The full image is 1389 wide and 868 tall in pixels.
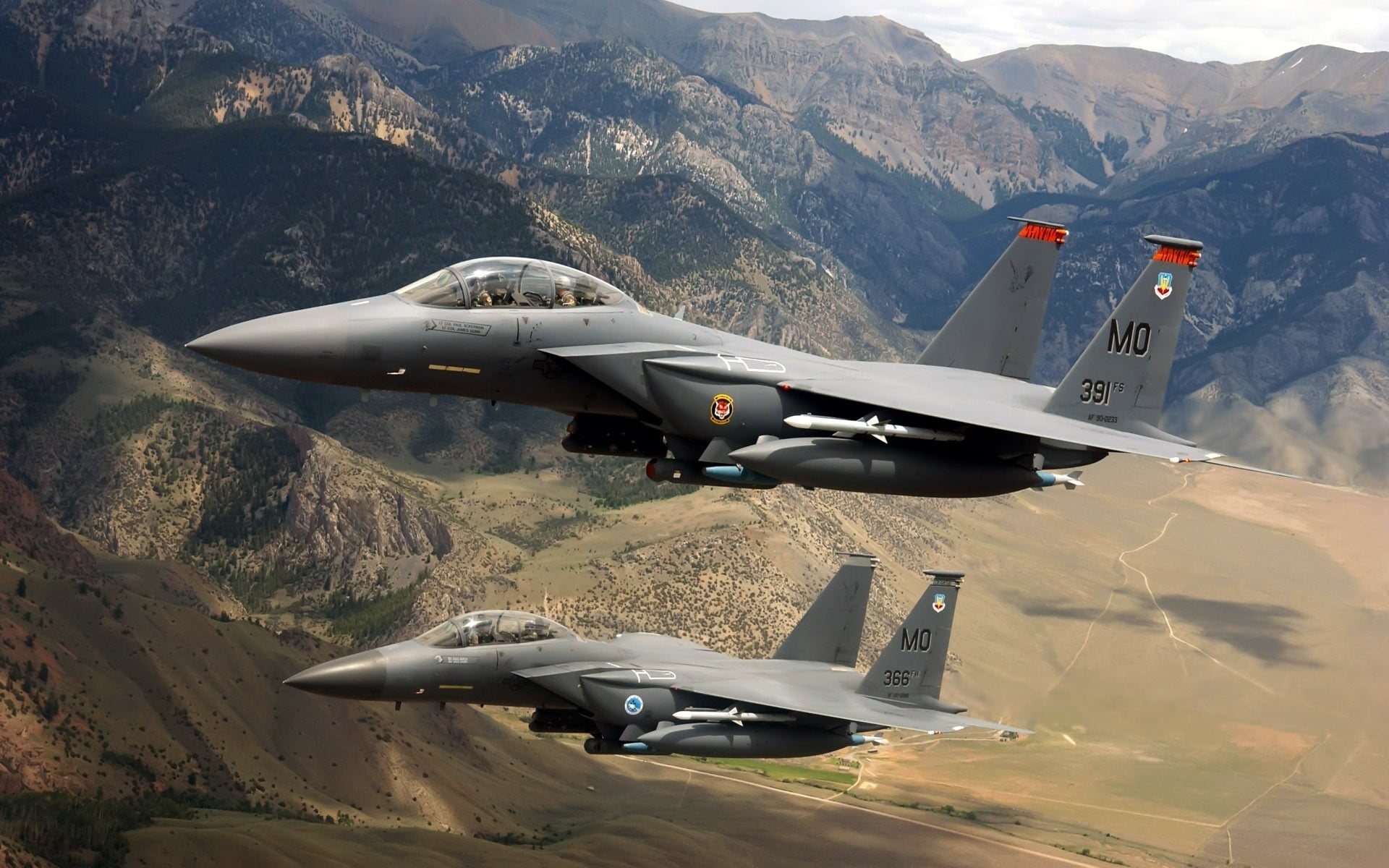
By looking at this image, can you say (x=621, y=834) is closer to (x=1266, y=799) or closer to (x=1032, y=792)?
(x=1032, y=792)

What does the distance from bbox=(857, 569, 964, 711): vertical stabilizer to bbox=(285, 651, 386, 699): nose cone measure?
75.6 feet

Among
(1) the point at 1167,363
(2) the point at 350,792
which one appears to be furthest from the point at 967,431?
(2) the point at 350,792

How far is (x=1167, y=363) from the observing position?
44656 mm

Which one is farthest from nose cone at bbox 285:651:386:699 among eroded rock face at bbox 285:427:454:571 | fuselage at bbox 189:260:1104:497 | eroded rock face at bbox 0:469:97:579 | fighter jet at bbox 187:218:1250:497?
eroded rock face at bbox 285:427:454:571

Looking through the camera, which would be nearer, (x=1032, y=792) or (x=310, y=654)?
(x=310, y=654)

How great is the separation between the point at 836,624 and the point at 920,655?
4.14 m

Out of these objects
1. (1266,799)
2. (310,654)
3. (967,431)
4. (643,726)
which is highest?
(967,431)

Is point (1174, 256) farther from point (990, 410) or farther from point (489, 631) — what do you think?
point (489, 631)

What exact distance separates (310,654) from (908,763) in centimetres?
6204

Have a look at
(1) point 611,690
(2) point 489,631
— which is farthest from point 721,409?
(2) point 489,631

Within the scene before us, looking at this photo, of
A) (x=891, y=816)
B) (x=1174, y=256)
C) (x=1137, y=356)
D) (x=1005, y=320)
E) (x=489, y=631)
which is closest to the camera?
(x=1137, y=356)

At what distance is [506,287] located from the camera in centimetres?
4053

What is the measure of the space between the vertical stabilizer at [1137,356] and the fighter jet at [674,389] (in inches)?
6.5

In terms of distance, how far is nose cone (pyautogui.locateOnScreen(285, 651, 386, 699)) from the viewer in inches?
2372
